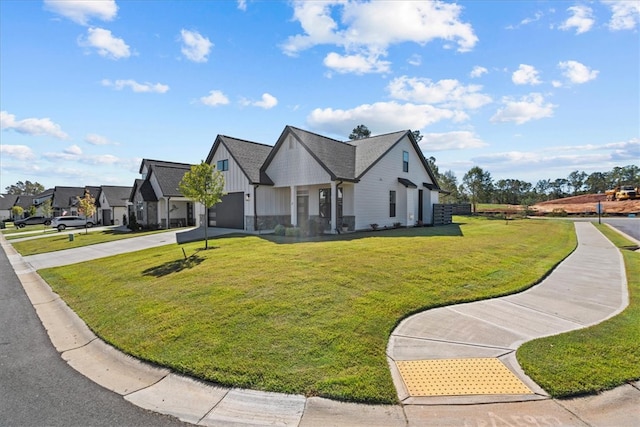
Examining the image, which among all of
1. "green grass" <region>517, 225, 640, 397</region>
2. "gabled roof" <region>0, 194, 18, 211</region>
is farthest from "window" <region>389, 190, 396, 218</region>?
"gabled roof" <region>0, 194, 18, 211</region>

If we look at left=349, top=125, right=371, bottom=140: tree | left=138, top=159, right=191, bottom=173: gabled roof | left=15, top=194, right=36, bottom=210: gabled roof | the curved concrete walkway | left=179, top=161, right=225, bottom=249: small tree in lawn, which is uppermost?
left=349, top=125, right=371, bottom=140: tree

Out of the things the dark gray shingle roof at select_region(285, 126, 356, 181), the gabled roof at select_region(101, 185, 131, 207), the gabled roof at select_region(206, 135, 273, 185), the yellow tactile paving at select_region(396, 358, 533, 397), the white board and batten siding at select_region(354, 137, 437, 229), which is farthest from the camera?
the gabled roof at select_region(101, 185, 131, 207)

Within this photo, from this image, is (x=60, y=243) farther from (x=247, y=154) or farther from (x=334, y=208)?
(x=334, y=208)

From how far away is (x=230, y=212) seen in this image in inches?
891

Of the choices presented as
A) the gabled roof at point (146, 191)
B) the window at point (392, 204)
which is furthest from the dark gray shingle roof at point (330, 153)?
the gabled roof at point (146, 191)

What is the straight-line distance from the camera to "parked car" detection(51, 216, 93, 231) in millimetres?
35625

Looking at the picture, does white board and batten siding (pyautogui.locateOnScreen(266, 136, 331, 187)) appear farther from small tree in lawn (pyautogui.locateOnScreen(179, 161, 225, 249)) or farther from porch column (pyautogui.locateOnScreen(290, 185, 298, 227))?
small tree in lawn (pyautogui.locateOnScreen(179, 161, 225, 249))

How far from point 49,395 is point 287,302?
3.53 m

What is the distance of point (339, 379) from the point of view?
3869 millimetres

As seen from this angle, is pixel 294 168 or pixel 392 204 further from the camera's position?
pixel 392 204

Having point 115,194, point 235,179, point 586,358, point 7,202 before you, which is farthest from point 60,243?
point 7,202

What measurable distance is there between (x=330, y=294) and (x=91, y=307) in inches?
222

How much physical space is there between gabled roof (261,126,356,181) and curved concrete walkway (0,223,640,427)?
37.9 feet

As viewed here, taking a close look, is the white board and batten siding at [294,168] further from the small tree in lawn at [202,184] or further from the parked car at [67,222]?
the parked car at [67,222]
